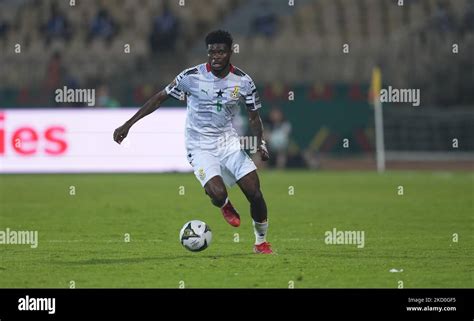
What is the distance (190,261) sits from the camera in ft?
43.7

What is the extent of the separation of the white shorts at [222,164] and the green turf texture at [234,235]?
97cm

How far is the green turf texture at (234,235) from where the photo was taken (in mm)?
12031

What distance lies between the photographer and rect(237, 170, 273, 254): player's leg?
13648mm

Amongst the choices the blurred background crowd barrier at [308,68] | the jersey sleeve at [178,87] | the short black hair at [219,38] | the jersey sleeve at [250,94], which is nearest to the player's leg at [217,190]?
the jersey sleeve at [250,94]

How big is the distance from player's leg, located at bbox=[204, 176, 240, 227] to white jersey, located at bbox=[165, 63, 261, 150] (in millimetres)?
472

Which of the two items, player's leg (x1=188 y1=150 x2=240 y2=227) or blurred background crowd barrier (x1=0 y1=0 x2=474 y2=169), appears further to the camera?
blurred background crowd barrier (x1=0 y1=0 x2=474 y2=169)

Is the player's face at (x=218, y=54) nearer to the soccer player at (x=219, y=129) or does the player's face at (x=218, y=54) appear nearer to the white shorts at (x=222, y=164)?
the soccer player at (x=219, y=129)

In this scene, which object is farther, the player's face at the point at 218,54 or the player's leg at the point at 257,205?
the player's leg at the point at 257,205

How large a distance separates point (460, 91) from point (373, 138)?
309 cm

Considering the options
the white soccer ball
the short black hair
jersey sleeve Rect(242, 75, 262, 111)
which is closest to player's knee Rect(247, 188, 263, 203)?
the white soccer ball

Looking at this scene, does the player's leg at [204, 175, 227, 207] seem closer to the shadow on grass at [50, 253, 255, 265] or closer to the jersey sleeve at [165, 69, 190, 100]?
the shadow on grass at [50, 253, 255, 265]

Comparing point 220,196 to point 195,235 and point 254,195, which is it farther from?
point 195,235
